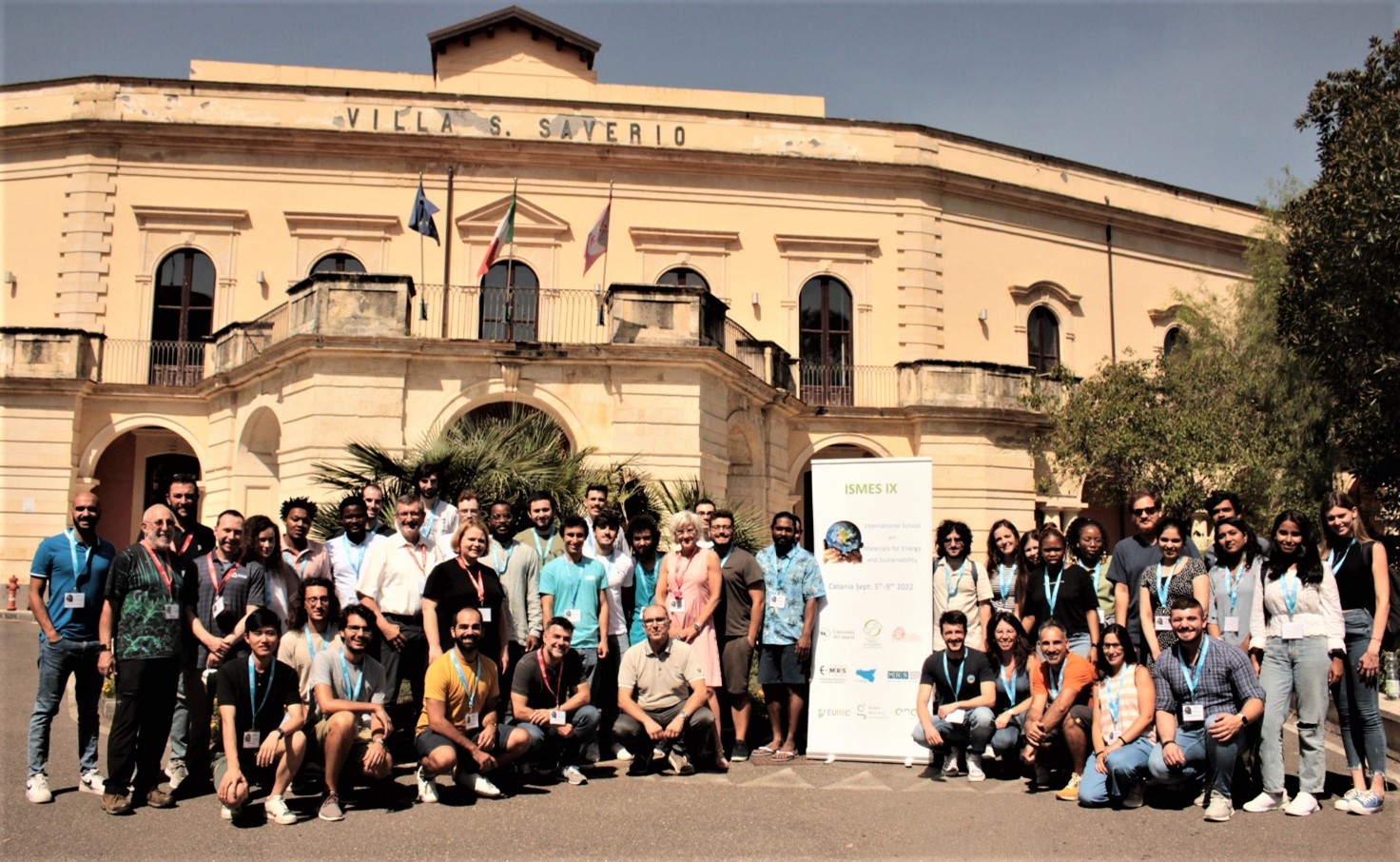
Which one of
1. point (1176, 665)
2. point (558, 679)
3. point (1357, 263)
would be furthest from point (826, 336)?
point (1176, 665)

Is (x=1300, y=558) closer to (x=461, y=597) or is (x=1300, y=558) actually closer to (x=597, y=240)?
(x=461, y=597)

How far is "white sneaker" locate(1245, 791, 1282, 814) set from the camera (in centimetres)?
713

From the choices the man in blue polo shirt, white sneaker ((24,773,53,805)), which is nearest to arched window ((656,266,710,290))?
the man in blue polo shirt

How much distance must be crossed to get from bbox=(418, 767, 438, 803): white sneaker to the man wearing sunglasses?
485 cm

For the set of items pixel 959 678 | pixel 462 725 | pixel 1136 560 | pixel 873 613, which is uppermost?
pixel 1136 560

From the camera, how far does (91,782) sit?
23.9 ft

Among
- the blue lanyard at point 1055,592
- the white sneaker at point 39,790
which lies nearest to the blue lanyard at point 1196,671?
the blue lanyard at point 1055,592

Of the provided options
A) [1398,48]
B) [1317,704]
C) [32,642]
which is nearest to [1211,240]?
[1398,48]

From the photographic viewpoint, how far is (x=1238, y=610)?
7949 mm

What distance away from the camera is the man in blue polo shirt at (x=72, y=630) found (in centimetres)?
719

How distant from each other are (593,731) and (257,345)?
42.1ft

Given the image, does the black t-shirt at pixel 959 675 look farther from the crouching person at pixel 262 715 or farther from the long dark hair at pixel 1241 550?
the crouching person at pixel 262 715

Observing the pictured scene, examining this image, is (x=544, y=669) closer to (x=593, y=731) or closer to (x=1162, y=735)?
(x=593, y=731)

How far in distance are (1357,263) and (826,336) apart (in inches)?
481
